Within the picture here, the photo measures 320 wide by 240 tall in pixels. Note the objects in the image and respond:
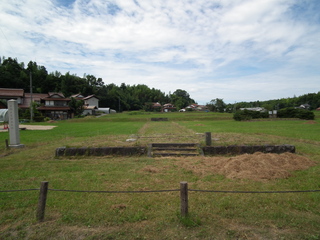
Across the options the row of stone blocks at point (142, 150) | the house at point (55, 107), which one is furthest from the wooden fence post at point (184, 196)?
the house at point (55, 107)

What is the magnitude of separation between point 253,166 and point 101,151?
6613mm

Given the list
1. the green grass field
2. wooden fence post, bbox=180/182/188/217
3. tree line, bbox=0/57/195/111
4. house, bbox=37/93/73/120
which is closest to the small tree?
house, bbox=37/93/73/120

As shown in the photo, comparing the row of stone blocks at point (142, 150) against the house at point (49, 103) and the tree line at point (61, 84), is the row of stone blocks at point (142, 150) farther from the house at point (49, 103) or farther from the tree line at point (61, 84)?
the tree line at point (61, 84)

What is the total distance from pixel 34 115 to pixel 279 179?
42.4 metres

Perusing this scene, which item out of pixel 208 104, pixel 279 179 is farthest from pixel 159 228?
pixel 208 104

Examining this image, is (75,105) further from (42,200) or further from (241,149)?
(42,200)

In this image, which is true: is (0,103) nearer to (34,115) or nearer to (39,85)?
(34,115)

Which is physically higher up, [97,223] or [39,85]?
[39,85]

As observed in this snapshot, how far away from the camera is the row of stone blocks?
10031 millimetres

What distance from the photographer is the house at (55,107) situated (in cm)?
4716

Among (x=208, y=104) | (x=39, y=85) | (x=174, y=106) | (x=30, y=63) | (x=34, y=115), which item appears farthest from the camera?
(x=174, y=106)

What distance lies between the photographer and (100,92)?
76062 mm

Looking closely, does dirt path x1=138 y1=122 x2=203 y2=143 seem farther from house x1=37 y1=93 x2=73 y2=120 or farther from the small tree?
the small tree

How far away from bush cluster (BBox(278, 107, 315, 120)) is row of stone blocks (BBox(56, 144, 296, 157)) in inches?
1349
